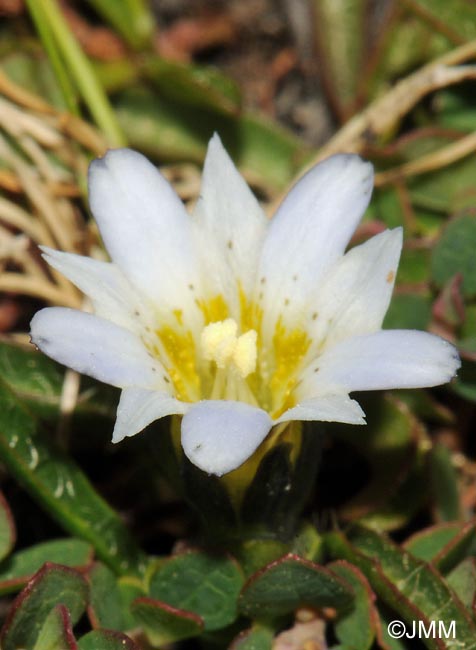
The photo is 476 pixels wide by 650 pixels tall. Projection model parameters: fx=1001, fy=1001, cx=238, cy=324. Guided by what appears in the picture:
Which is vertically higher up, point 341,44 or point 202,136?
point 341,44

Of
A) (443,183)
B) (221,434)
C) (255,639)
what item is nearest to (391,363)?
(221,434)

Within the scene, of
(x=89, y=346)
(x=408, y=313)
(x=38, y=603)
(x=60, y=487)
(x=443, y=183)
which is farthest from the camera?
(x=443, y=183)

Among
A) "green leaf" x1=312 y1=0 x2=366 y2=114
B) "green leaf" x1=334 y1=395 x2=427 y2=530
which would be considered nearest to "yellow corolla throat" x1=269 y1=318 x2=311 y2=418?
"green leaf" x1=334 y1=395 x2=427 y2=530

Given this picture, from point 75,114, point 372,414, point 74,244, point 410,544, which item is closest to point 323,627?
point 410,544

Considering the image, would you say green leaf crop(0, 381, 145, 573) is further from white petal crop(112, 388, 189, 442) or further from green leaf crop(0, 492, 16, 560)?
white petal crop(112, 388, 189, 442)

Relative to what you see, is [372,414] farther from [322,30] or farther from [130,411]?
[322,30]

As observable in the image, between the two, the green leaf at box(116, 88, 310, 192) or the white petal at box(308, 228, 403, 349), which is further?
the green leaf at box(116, 88, 310, 192)

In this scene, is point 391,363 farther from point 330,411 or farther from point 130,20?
point 130,20
